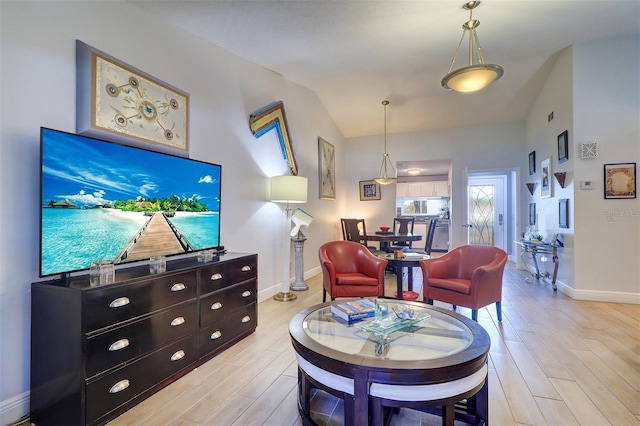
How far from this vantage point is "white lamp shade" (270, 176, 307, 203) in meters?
3.85

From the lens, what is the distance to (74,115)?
195 cm

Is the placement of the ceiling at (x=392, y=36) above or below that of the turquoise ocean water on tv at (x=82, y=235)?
above

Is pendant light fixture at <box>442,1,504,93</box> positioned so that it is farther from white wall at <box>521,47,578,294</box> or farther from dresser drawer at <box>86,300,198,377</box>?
dresser drawer at <box>86,300,198,377</box>

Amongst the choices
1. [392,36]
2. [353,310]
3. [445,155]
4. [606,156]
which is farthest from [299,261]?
[606,156]

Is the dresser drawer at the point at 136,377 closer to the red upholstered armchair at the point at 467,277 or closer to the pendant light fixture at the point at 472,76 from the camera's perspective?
the red upholstered armchair at the point at 467,277

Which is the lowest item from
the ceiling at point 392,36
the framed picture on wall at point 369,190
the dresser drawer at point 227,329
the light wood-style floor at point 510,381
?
the light wood-style floor at point 510,381

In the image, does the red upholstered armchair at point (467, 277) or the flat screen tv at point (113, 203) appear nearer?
the flat screen tv at point (113, 203)

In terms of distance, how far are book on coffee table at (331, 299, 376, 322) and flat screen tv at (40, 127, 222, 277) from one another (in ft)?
4.65

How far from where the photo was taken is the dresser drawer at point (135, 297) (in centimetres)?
159

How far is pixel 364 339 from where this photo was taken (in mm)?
1729

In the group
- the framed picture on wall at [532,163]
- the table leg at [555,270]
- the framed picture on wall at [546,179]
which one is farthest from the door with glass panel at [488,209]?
the table leg at [555,270]

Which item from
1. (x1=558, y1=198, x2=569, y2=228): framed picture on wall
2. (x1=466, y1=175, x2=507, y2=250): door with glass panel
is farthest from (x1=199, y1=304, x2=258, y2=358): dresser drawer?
(x1=466, y1=175, x2=507, y2=250): door with glass panel

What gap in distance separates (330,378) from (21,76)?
2362 mm

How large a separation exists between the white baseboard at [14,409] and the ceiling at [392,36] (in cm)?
279
